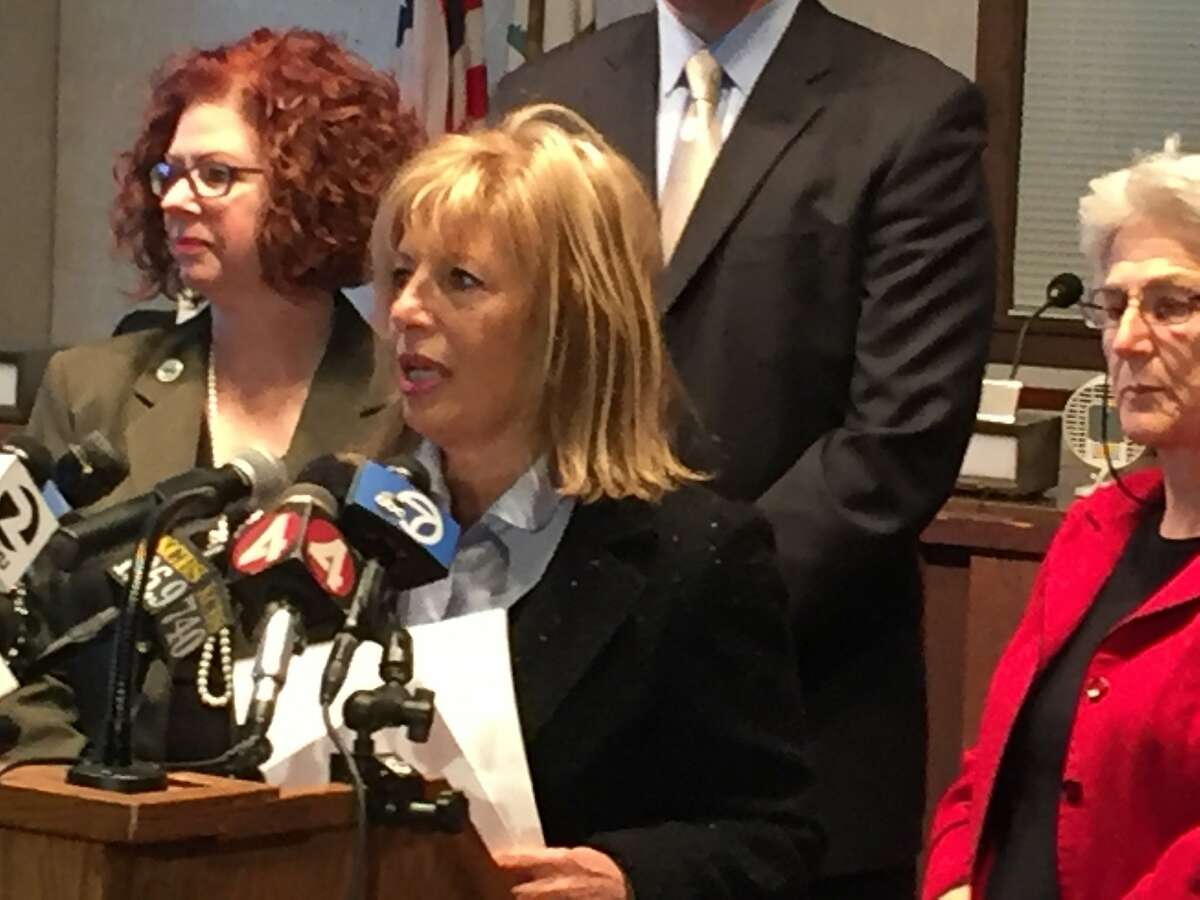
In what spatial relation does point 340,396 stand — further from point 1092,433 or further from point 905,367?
point 1092,433

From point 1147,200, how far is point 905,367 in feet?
0.97

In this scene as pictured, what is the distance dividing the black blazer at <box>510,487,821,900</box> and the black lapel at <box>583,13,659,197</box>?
2.13 ft

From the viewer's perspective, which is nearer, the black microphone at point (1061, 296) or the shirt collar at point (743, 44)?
the shirt collar at point (743, 44)

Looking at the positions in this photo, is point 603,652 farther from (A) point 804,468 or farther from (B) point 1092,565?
(B) point 1092,565

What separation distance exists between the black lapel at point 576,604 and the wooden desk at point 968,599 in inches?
61.6

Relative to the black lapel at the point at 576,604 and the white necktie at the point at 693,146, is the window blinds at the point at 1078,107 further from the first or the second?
the black lapel at the point at 576,604

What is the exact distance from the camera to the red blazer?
2109 mm

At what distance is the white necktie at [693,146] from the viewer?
2.41 meters

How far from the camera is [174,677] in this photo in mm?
1705

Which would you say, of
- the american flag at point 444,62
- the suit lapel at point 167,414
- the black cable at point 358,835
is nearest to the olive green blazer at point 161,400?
the suit lapel at point 167,414

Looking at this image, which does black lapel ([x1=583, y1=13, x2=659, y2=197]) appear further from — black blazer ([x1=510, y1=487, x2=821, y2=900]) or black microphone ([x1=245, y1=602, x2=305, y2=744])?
black microphone ([x1=245, y1=602, x2=305, y2=744])

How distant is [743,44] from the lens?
2.45 metres

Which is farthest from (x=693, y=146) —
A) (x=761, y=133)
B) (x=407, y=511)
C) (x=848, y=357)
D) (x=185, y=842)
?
(x=185, y=842)

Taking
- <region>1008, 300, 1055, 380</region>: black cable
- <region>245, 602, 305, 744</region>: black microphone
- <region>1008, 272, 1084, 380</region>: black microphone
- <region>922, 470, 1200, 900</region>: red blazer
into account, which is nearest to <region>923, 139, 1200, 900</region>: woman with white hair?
<region>922, 470, 1200, 900</region>: red blazer
